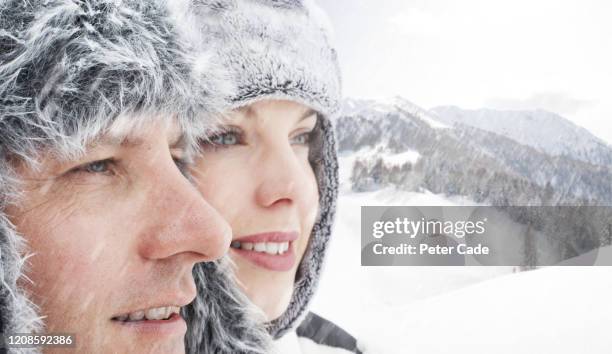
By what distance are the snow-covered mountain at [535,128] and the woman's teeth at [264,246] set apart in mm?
428

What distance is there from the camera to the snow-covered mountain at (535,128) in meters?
1.45

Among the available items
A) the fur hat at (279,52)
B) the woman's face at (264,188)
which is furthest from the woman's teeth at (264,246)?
the fur hat at (279,52)

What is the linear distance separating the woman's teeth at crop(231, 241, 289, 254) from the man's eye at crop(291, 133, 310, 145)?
0.20 metres

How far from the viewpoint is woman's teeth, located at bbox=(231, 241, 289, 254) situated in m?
1.33

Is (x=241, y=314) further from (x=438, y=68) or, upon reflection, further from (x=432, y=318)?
(x=438, y=68)

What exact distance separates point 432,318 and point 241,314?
50cm

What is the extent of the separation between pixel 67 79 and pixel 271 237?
0.56m

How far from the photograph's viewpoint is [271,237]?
1339 millimetres

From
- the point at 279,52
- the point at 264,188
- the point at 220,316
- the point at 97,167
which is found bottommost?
the point at 220,316

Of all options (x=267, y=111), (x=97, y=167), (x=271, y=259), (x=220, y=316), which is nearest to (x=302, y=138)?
(x=267, y=111)

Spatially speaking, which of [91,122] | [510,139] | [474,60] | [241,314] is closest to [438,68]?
[474,60]

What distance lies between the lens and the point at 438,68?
57.4 inches

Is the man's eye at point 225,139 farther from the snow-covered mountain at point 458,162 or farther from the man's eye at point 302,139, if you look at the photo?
the snow-covered mountain at point 458,162

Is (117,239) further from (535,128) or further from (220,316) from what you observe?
(535,128)
